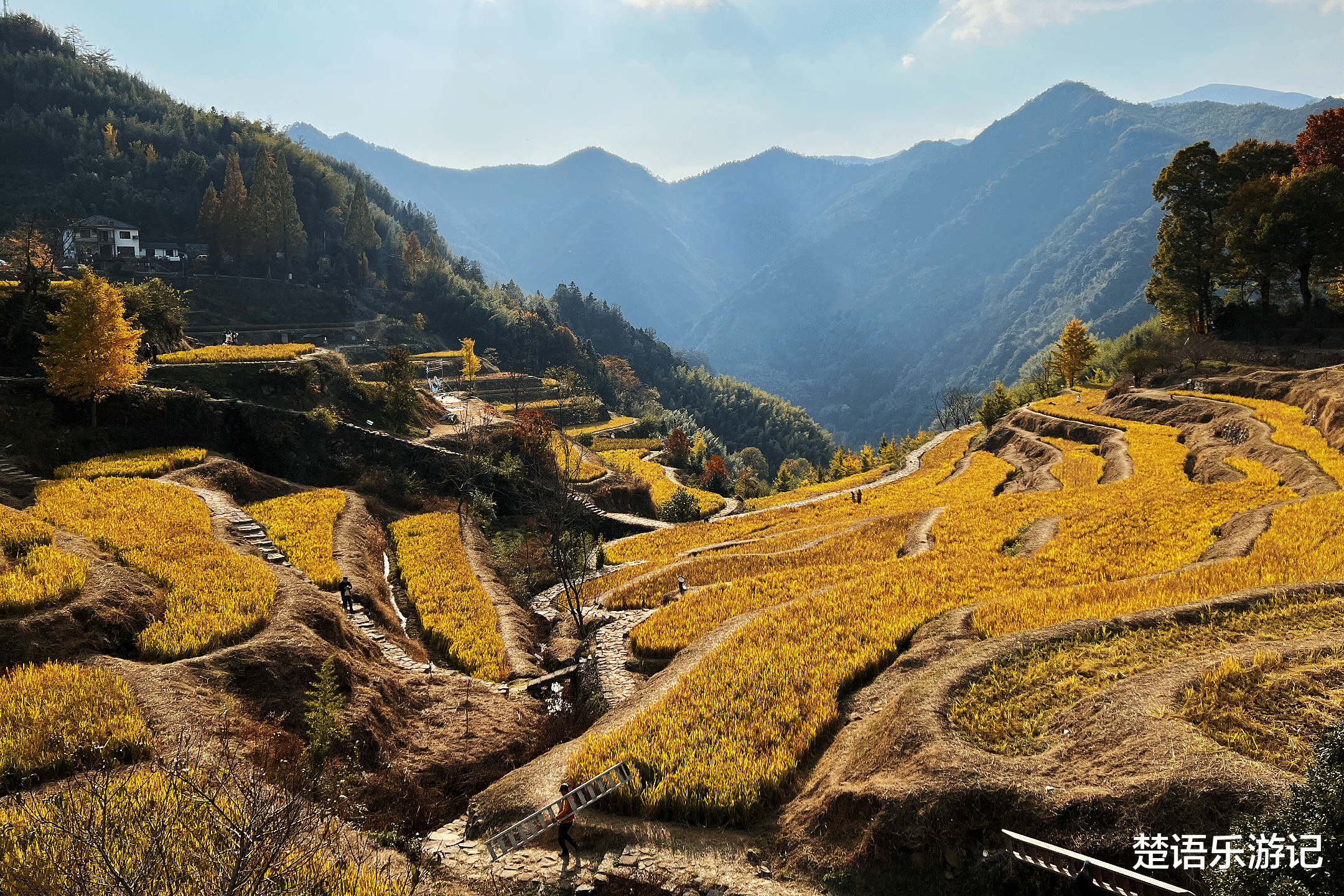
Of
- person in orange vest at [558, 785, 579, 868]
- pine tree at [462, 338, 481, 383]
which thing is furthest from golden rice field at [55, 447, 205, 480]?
pine tree at [462, 338, 481, 383]

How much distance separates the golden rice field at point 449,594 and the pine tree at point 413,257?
294 ft

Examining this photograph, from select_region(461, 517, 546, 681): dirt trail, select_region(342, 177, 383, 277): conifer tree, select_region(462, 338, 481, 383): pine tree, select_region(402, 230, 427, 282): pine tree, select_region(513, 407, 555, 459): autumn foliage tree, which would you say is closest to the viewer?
select_region(461, 517, 546, 681): dirt trail

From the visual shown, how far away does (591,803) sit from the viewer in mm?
8859

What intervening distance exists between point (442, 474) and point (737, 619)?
2155cm

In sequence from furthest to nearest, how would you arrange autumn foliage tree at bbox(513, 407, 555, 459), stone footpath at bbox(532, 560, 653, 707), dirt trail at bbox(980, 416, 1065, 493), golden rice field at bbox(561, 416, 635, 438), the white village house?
golden rice field at bbox(561, 416, 635, 438), the white village house, autumn foliage tree at bbox(513, 407, 555, 459), dirt trail at bbox(980, 416, 1065, 493), stone footpath at bbox(532, 560, 653, 707)

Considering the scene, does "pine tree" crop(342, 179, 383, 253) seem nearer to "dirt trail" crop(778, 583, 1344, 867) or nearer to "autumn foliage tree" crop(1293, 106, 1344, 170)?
"autumn foliage tree" crop(1293, 106, 1344, 170)

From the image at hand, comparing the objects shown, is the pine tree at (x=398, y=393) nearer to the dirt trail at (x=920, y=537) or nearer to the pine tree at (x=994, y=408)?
the dirt trail at (x=920, y=537)

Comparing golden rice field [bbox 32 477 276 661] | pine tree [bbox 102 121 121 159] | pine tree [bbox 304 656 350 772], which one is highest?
pine tree [bbox 102 121 121 159]

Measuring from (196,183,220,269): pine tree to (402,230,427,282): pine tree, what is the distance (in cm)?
2831

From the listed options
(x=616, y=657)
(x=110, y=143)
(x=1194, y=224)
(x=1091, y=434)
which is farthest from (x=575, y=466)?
(x=110, y=143)

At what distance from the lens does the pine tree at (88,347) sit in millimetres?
23828

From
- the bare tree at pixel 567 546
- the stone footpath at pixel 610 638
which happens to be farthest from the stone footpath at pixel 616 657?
the bare tree at pixel 567 546

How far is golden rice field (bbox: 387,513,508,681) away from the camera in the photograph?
1560 centimetres

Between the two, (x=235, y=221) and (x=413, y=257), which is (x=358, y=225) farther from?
(x=235, y=221)
